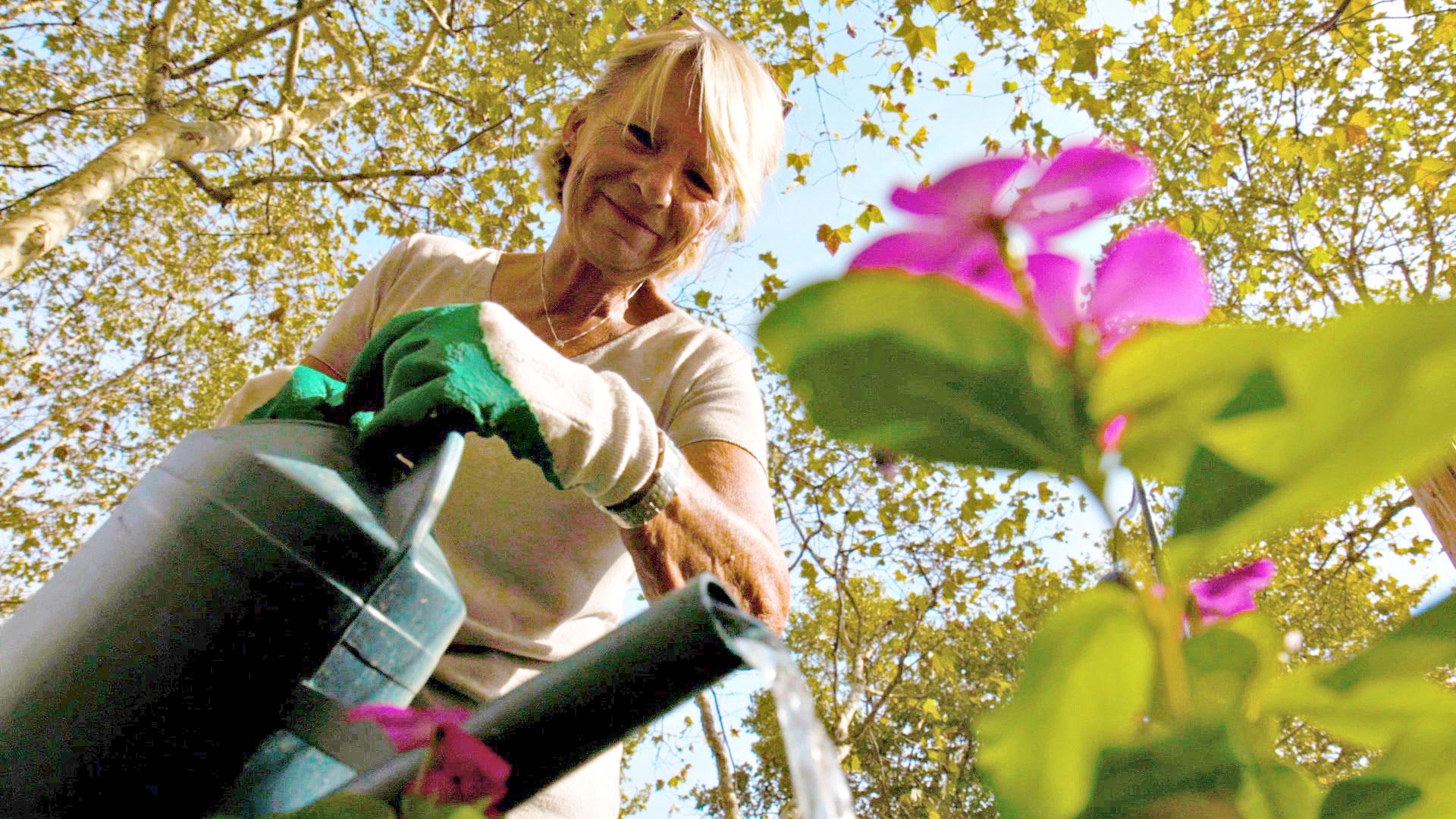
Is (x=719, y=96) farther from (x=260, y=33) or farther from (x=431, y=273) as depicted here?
(x=260, y=33)

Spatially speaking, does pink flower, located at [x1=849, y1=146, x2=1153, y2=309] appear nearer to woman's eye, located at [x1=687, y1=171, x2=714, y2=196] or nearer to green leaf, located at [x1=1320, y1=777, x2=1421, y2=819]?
green leaf, located at [x1=1320, y1=777, x2=1421, y2=819]

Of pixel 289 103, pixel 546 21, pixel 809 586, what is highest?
pixel 546 21

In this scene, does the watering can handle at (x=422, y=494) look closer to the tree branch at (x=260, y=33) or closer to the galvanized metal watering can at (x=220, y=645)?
the galvanized metal watering can at (x=220, y=645)

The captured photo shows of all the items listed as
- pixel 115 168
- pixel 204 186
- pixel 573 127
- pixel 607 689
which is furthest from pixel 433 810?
pixel 204 186

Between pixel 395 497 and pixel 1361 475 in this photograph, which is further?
pixel 395 497

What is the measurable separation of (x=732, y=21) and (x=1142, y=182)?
4.77 meters

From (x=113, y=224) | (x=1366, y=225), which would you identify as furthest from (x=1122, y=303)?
(x=113, y=224)

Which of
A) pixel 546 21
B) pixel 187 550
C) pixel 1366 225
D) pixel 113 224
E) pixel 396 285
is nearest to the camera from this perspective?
pixel 187 550

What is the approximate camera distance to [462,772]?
0.74ft

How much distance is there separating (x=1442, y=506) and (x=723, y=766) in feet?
9.52

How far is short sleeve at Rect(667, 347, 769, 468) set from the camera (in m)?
1.16

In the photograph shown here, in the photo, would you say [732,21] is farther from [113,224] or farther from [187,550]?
[113,224]

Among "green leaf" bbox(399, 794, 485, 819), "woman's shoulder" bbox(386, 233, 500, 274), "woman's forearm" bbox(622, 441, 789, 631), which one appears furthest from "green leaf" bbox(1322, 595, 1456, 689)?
"woman's shoulder" bbox(386, 233, 500, 274)

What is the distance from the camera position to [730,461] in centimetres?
115
